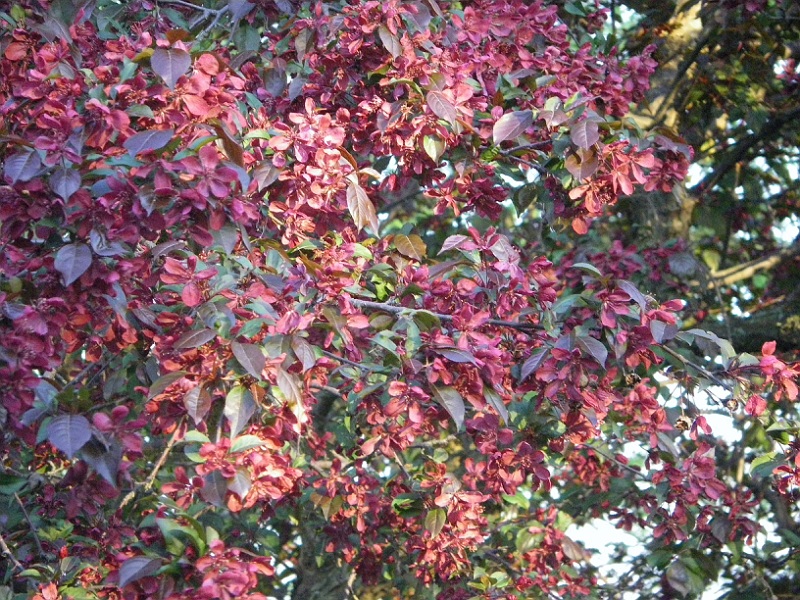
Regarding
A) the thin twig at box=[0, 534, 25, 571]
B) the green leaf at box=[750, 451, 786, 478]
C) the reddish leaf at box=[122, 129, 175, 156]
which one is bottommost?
the thin twig at box=[0, 534, 25, 571]

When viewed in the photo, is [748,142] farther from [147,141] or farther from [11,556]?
[11,556]

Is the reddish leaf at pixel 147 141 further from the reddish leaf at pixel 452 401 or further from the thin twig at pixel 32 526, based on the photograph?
the thin twig at pixel 32 526

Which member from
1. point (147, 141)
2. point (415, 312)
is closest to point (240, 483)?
point (415, 312)

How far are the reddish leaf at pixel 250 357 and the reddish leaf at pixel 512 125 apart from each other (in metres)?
0.96

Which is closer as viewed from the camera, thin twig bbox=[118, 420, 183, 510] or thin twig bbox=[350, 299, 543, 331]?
thin twig bbox=[118, 420, 183, 510]

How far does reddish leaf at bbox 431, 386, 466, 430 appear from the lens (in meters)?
1.73

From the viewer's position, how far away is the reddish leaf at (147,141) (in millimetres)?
1681

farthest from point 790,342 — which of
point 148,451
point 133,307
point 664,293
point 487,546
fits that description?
point 133,307

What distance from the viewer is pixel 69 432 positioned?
1608 mm

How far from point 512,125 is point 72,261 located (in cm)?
110

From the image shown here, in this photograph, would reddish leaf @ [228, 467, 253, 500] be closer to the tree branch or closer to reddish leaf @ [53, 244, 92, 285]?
reddish leaf @ [53, 244, 92, 285]

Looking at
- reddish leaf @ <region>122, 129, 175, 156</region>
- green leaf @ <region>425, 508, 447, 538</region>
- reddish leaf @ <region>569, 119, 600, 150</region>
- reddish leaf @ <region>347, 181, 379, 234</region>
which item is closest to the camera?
reddish leaf @ <region>122, 129, 175, 156</region>

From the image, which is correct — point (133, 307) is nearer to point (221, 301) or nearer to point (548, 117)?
point (221, 301)

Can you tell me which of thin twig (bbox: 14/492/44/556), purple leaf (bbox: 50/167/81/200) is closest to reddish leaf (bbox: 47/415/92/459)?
purple leaf (bbox: 50/167/81/200)
